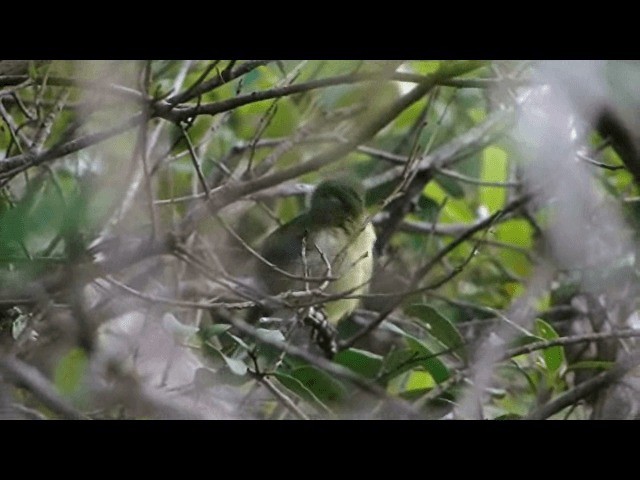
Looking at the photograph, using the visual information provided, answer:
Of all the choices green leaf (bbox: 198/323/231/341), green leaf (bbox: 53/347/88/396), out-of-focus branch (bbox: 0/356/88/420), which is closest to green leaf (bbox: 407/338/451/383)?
green leaf (bbox: 198/323/231/341)

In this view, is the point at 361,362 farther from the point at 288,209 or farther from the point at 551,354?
the point at 288,209

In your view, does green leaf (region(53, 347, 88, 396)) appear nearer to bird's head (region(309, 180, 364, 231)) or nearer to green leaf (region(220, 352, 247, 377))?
green leaf (region(220, 352, 247, 377))

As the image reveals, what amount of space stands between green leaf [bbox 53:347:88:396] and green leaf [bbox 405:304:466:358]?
68 cm

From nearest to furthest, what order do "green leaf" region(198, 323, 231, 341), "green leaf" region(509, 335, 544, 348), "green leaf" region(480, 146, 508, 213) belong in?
"green leaf" region(198, 323, 231, 341) → "green leaf" region(509, 335, 544, 348) → "green leaf" region(480, 146, 508, 213)

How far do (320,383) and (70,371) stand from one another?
1.33ft

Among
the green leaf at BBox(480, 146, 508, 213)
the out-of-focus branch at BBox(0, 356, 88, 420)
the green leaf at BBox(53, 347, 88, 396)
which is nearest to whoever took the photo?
the out-of-focus branch at BBox(0, 356, 88, 420)

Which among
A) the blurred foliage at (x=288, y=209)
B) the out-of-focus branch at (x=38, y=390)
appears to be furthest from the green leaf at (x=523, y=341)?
the out-of-focus branch at (x=38, y=390)

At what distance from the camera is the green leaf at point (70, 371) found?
135cm

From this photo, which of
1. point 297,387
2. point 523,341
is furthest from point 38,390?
point 523,341

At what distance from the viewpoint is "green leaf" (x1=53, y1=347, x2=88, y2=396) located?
1.35 meters

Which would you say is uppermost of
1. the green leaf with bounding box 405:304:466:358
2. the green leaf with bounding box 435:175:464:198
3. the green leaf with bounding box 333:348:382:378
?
the green leaf with bounding box 435:175:464:198

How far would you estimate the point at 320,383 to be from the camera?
160cm

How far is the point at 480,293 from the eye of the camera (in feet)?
8.40
